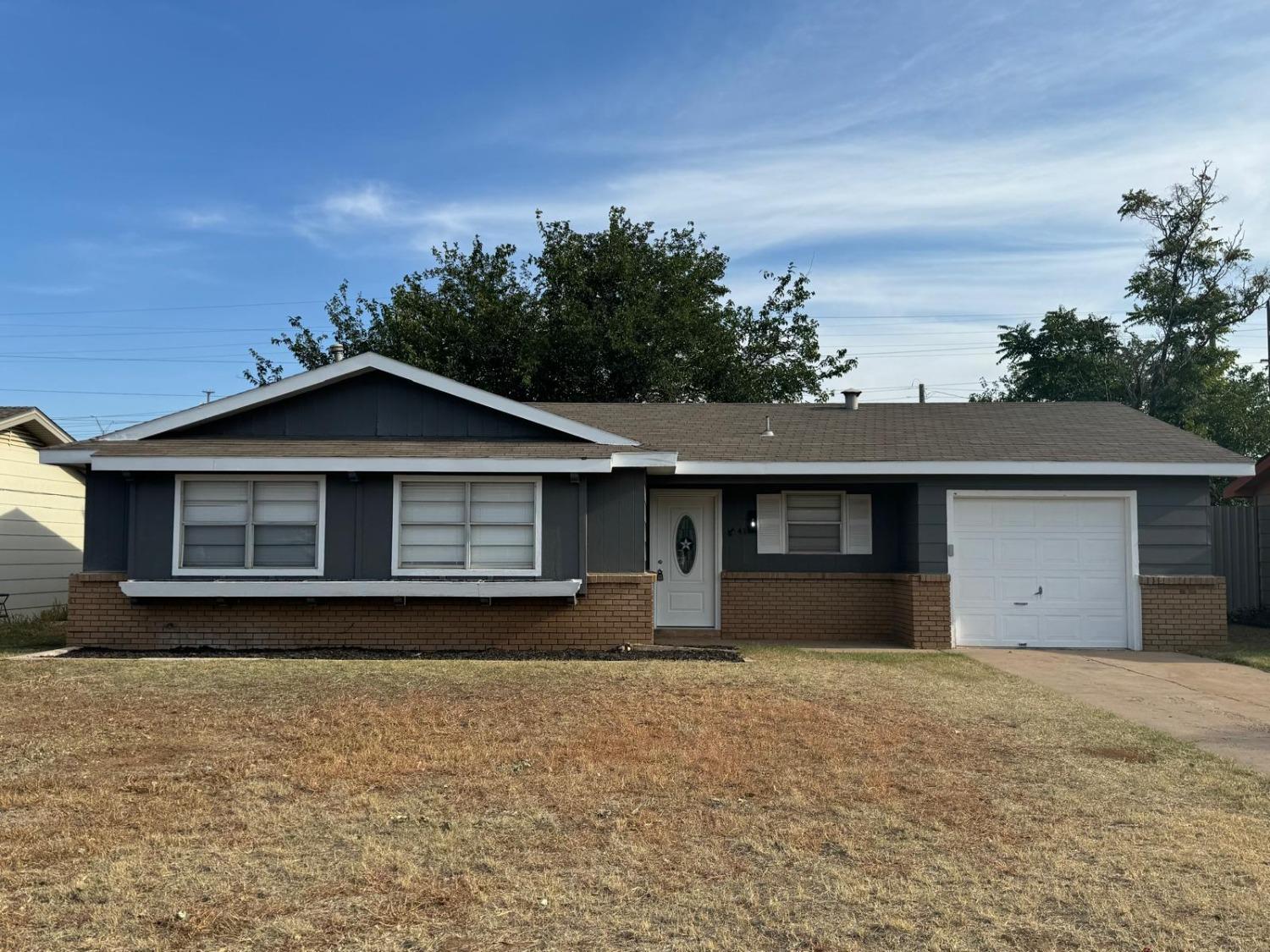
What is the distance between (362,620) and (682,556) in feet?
16.0

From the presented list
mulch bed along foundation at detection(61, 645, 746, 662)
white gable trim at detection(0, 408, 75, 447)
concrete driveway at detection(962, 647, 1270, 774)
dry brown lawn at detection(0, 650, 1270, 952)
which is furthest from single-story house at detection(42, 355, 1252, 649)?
white gable trim at detection(0, 408, 75, 447)

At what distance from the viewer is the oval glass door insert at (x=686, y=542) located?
→ 15758mm

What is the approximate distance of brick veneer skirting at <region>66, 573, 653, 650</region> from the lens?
1301 cm

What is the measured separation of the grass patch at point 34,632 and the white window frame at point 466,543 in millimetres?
4479

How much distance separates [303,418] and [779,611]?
7.09m

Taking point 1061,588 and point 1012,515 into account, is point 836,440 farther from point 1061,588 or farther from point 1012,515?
point 1061,588

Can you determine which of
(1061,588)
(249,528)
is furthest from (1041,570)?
(249,528)

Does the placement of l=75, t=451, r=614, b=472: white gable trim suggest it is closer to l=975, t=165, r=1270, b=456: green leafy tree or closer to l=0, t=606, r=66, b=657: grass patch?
l=0, t=606, r=66, b=657: grass patch

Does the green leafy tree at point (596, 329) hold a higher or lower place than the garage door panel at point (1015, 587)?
higher

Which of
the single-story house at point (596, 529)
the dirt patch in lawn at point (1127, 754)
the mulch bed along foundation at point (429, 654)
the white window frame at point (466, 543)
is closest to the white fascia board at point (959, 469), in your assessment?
the single-story house at point (596, 529)

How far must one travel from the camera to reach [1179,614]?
14469mm

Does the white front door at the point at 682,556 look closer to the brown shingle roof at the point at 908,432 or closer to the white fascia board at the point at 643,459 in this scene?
the brown shingle roof at the point at 908,432

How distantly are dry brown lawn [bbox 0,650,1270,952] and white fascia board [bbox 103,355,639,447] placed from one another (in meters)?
4.51

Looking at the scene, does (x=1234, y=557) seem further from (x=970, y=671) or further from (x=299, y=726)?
(x=299, y=726)
